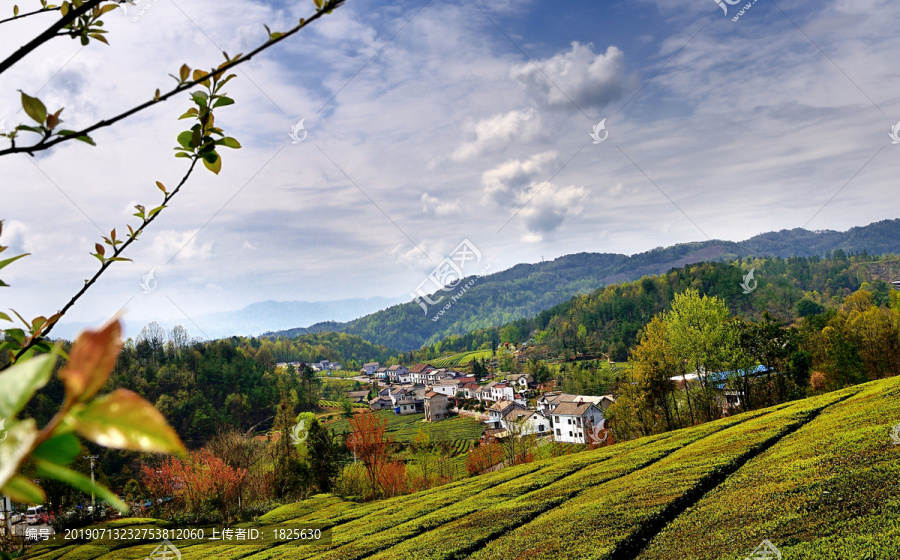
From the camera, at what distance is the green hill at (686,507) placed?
5887mm

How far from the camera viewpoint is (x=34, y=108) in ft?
3.45

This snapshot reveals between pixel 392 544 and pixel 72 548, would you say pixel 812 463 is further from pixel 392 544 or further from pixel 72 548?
pixel 72 548

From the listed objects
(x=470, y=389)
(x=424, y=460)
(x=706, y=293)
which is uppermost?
(x=706, y=293)

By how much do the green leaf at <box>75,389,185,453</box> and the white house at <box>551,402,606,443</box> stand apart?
43.3 m

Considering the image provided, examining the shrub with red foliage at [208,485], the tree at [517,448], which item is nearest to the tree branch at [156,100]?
the shrub with red foliage at [208,485]

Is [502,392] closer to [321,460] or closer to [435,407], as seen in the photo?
[435,407]

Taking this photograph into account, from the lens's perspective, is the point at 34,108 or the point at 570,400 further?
the point at 570,400

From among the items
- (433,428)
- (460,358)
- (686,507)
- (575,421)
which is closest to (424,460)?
(575,421)

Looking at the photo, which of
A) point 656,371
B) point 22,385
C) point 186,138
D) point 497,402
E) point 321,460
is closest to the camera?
point 22,385

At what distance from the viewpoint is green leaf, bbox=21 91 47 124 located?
40.9 inches

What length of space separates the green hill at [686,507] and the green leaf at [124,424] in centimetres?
682

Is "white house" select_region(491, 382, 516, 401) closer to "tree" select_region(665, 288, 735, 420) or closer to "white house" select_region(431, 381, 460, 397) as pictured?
"white house" select_region(431, 381, 460, 397)

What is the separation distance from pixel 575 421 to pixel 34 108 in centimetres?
4513

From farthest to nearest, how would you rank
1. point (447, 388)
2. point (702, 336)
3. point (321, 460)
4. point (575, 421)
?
point (447, 388)
point (575, 421)
point (321, 460)
point (702, 336)
